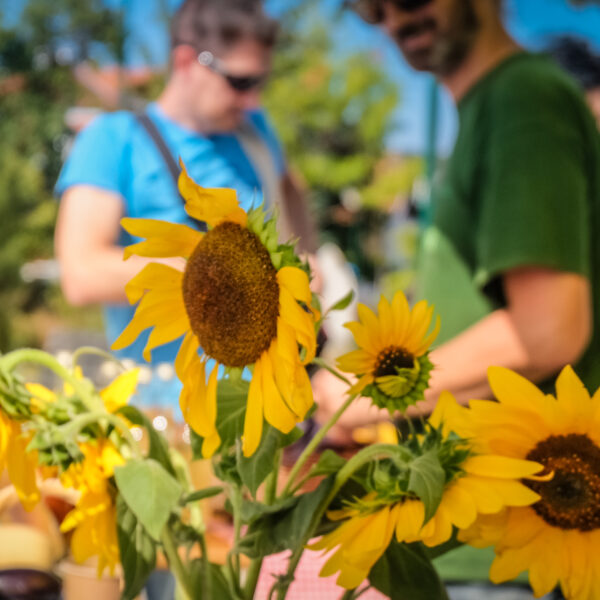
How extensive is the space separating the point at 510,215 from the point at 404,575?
0.45 meters

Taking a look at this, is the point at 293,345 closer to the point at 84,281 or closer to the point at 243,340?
the point at 243,340

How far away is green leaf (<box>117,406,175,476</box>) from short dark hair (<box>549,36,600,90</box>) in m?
1.37

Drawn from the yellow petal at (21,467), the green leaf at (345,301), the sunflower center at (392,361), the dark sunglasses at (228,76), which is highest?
the green leaf at (345,301)

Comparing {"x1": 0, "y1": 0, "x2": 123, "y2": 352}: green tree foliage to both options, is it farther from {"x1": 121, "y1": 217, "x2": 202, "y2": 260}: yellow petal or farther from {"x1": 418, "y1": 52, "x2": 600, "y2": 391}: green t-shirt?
{"x1": 121, "y1": 217, "x2": 202, "y2": 260}: yellow petal

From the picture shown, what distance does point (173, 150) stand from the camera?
1029 mm

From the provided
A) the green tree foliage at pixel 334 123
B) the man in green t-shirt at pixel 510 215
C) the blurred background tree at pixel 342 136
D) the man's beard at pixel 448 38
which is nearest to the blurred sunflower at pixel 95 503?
the man in green t-shirt at pixel 510 215

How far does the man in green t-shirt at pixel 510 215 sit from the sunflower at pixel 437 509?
380mm

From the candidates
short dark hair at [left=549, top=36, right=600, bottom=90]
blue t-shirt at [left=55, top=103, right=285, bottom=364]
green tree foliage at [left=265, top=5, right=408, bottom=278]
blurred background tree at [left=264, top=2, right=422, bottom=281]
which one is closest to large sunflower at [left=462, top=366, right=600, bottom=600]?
blue t-shirt at [left=55, top=103, right=285, bottom=364]

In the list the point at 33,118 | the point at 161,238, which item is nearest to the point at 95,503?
the point at 161,238

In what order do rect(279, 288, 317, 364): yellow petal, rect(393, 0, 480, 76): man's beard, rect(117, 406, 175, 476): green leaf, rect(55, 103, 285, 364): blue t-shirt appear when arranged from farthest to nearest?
1. rect(55, 103, 285, 364): blue t-shirt
2. rect(393, 0, 480, 76): man's beard
3. rect(117, 406, 175, 476): green leaf
4. rect(279, 288, 317, 364): yellow petal

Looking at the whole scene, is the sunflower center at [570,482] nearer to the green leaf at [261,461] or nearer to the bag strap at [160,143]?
the green leaf at [261,461]

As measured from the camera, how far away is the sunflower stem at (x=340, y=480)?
30 centimetres

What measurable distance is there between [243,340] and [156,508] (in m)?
0.08

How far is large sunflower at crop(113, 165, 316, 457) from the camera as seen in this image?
0.91ft
